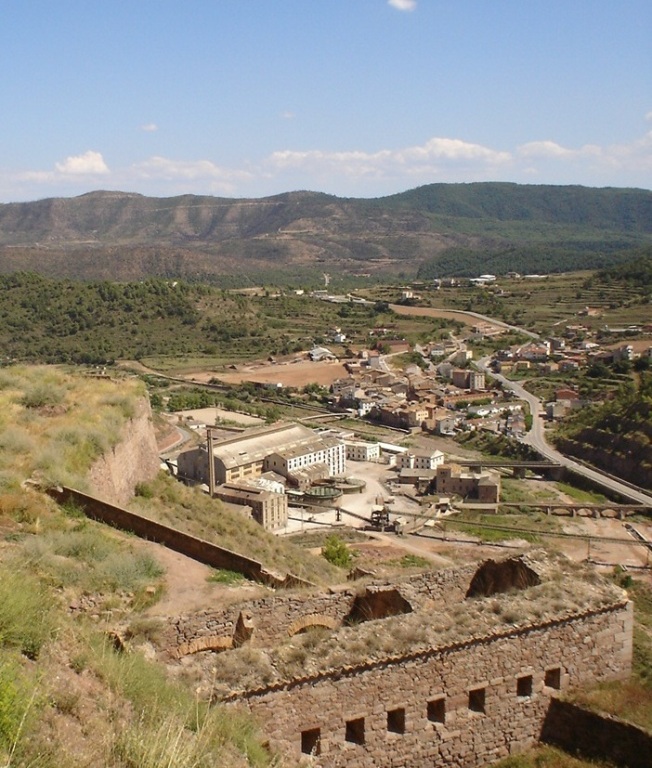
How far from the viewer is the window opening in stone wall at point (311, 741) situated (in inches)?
284

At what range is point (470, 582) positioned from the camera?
935 centimetres

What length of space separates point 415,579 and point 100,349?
76.6 metres

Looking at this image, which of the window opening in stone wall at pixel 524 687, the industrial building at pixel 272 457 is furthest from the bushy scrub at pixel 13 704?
the industrial building at pixel 272 457

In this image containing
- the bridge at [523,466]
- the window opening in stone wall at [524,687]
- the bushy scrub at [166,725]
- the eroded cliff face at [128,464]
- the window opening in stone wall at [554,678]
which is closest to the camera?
the bushy scrub at [166,725]

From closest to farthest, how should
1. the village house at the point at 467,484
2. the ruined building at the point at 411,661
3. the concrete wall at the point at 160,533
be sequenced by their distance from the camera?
1. the ruined building at the point at 411,661
2. the concrete wall at the point at 160,533
3. the village house at the point at 467,484

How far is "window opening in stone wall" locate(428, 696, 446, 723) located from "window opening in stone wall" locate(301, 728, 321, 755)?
3.90 feet

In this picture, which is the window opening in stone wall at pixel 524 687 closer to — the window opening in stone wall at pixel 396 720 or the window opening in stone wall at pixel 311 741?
the window opening in stone wall at pixel 396 720

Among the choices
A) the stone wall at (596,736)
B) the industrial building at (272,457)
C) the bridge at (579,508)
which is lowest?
the bridge at (579,508)

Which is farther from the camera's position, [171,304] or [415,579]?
[171,304]

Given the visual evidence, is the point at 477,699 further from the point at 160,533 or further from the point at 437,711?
the point at 160,533

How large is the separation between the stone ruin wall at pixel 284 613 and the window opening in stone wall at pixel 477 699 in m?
0.99

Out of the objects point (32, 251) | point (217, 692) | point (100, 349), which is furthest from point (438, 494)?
point (32, 251)

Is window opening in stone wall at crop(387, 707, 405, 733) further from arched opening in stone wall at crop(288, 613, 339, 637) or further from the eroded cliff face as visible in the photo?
the eroded cliff face

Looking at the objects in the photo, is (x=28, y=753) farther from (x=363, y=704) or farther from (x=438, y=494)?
(x=438, y=494)
